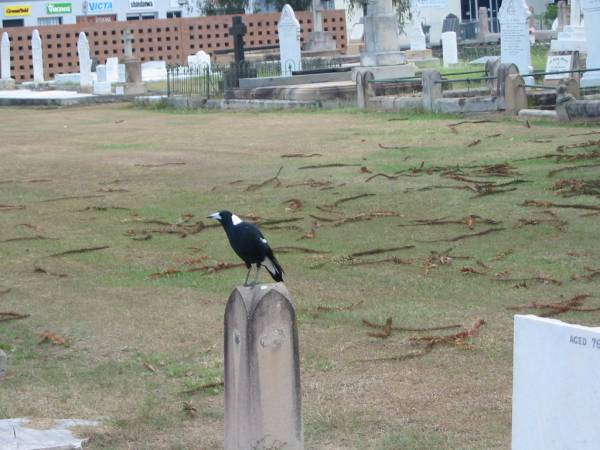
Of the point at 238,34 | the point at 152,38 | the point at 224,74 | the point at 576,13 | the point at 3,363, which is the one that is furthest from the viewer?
the point at 152,38

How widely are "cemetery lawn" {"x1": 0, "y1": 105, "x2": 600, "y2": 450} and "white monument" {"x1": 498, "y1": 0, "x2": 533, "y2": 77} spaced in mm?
6223

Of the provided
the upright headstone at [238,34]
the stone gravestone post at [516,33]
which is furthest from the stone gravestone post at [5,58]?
the stone gravestone post at [516,33]

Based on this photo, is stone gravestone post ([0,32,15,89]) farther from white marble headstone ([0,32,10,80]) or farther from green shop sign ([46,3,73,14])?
green shop sign ([46,3,73,14])

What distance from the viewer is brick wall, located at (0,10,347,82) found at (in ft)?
173

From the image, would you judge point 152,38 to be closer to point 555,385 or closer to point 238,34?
point 238,34

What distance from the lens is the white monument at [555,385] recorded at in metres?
4.05

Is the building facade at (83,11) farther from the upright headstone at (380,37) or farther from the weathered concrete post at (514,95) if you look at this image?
the weathered concrete post at (514,95)

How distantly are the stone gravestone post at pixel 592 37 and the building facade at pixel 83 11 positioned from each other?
47726 mm

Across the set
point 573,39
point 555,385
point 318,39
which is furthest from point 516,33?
point 318,39

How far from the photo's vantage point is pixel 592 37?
81.6 feet

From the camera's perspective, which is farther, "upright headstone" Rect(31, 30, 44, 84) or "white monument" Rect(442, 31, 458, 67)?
"upright headstone" Rect(31, 30, 44, 84)

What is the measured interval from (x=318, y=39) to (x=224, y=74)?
20604 millimetres

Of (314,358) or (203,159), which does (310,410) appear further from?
(203,159)

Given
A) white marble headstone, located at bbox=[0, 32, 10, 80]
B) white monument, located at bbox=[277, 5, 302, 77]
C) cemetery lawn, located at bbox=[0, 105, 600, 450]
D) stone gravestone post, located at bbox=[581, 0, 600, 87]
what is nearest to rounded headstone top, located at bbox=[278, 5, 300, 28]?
white monument, located at bbox=[277, 5, 302, 77]
